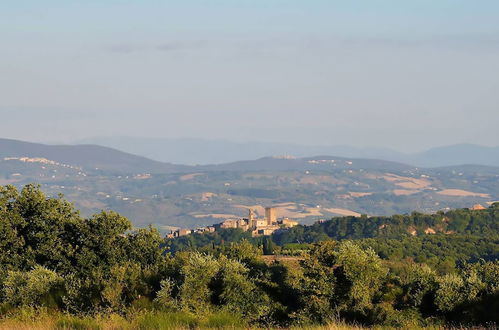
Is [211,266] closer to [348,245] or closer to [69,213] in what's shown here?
[348,245]

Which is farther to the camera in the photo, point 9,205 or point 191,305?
point 9,205

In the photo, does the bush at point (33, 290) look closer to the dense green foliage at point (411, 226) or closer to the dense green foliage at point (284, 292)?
the dense green foliage at point (284, 292)

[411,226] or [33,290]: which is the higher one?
[33,290]

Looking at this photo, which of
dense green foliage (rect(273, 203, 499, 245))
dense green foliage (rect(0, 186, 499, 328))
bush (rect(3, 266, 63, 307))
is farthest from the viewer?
dense green foliage (rect(273, 203, 499, 245))

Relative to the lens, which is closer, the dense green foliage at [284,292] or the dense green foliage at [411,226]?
the dense green foliage at [284,292]

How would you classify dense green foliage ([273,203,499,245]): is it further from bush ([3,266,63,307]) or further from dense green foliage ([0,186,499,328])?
bush ([3,266,63,307])

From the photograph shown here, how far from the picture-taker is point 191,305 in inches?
1122

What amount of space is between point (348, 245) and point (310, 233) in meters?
156

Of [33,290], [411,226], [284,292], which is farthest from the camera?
[411,226]

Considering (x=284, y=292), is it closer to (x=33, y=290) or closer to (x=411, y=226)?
(x=33, y=290)

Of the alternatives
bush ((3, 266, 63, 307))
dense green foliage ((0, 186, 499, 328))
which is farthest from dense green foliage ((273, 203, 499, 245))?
bush ((3, 266, 63, 307))

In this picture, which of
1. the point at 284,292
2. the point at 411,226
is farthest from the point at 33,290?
the point at 411,226

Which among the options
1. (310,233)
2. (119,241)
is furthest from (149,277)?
(310,233)

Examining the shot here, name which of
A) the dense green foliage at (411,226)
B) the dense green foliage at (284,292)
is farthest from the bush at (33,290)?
the dense green foliage at (411,226)
